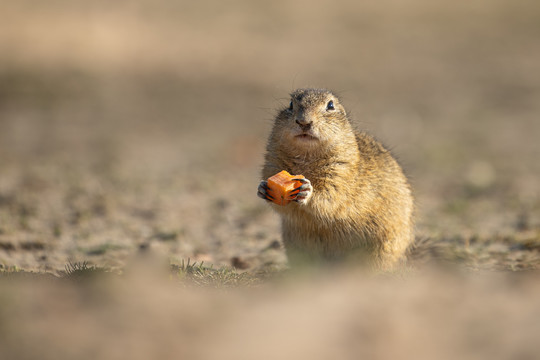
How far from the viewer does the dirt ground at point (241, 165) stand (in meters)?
3.62

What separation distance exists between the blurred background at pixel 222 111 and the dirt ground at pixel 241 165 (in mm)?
51

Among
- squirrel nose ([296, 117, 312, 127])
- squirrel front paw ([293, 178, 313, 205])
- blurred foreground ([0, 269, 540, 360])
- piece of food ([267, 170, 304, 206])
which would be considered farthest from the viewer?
squirrel nose ([296, 117, 312, 127])

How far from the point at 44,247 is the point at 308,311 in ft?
10.1

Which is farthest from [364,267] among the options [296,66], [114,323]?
[296,66]

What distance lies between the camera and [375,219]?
4.98m

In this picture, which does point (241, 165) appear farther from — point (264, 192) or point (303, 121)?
point (264, 192)

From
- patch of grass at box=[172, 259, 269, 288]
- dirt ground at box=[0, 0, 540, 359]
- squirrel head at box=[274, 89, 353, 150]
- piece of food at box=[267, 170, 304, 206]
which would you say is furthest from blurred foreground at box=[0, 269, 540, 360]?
squirrel head at box=[274, 89, 353, 150]

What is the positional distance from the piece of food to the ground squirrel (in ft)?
0.88

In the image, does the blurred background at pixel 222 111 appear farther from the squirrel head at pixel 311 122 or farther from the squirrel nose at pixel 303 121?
the squirrel nose at pixel 303 121

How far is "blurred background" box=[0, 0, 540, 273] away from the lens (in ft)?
21.7

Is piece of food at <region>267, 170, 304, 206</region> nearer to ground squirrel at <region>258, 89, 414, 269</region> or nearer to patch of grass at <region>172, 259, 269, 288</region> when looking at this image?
ground squirrel at <region>258, 89, 414, 269</region>

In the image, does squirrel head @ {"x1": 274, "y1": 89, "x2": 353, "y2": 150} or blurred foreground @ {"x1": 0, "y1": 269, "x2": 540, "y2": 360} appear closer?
blurred foreground @ {"x1": 0, "y1": 269, "x2": 540, "y2": 360}

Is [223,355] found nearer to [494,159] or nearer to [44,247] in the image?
[44,247]

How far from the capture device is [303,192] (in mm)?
4527
